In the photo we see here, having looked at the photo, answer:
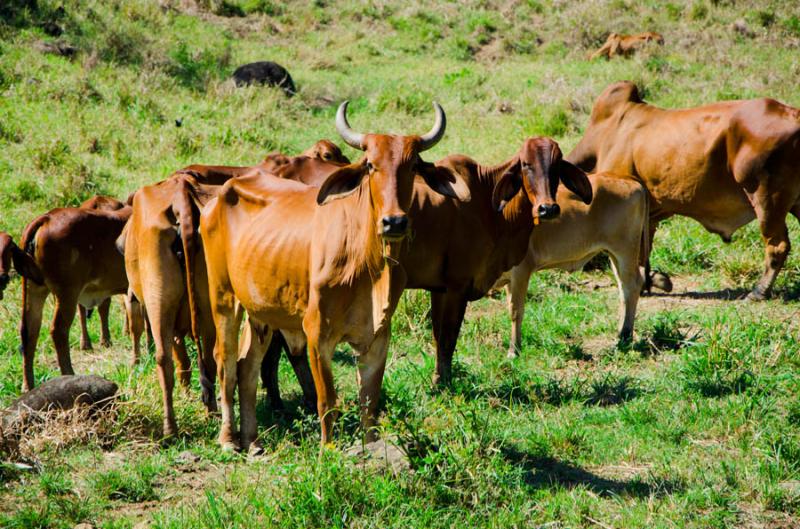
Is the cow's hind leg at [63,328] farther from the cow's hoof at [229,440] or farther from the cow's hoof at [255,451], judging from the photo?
the cow's hoof at [255,451]

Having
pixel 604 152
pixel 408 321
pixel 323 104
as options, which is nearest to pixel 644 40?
pixel 323 104

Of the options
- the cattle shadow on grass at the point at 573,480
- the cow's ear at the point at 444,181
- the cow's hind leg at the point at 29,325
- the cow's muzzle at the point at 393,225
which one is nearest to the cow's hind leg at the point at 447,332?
the cattle shadow on grass at the point at 573,480

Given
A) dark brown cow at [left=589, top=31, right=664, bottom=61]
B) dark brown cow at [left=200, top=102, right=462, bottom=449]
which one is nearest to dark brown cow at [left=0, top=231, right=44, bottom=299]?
dark brown cow at [left=200, top=102, right=462, bottom=449]

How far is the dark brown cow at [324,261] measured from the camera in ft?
17.0

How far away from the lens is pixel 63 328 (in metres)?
7.27

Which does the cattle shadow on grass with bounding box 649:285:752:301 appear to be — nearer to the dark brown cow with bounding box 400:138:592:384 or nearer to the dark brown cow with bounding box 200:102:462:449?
the dark brown cow with bounding box 400:138:592:384

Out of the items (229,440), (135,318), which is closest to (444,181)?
(229,440)

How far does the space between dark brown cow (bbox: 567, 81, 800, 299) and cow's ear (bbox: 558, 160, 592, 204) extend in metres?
2.47

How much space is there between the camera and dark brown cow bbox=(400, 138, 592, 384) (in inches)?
275

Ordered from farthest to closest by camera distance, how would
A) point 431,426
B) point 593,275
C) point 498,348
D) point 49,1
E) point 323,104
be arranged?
1. point 49,1
2. point 323,104
3. point 593,275
4. point 498,348
5. point 431,426

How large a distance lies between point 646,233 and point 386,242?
3.99 meters

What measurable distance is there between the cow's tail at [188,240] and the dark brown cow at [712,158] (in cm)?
541

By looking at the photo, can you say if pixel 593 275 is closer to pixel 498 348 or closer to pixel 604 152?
pixel 604 152

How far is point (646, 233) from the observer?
843cm
